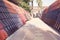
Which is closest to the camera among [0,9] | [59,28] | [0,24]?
[0,24]

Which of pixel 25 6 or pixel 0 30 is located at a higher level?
pixel 0 30

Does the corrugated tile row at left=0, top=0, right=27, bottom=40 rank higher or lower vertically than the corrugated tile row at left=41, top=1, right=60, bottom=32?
higher

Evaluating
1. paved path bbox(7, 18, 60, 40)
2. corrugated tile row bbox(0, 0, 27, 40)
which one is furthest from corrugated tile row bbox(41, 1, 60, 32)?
corrugated tile row bbox(0, 0, 27, 40)

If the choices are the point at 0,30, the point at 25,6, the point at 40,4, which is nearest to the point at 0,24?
the point at 0,30

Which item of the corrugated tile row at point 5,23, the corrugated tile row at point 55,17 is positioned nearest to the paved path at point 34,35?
the corrugated tile row at point 5,23

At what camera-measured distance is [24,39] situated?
32.3 feet

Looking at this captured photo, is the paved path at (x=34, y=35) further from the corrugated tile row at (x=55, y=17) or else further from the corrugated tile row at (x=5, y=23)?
the corrugated tile row at (x=55, y=17)

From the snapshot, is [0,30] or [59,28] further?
[59,28]

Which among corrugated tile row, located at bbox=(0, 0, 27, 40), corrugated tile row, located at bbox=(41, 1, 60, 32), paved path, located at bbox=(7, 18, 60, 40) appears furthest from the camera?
corrugated tile row, located at bbox=(41, 1, 60, 32)

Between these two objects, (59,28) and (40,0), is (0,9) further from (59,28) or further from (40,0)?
(40,0)

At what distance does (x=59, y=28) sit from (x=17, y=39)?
188 inches

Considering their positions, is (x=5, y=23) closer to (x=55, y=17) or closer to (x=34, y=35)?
(x=34, y=35)

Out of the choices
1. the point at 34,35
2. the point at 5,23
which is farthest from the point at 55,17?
the point at 5,23

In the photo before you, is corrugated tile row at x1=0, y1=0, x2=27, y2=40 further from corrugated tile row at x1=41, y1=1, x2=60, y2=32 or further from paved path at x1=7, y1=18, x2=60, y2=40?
corrugated tile row at x1=41, y1=1, x2=60, y2=32
